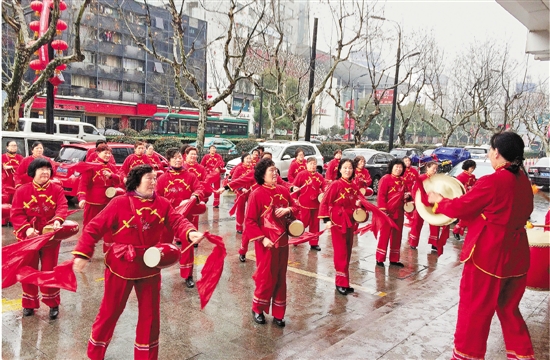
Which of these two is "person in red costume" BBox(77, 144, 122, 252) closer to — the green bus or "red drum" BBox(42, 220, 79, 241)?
"red drum" BBox(42, 220, 79, 241)

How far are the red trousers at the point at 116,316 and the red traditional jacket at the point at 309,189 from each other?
5.08 metres

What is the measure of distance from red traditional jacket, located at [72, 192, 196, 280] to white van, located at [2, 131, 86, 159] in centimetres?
793

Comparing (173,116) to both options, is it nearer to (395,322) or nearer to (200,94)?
(200,94)

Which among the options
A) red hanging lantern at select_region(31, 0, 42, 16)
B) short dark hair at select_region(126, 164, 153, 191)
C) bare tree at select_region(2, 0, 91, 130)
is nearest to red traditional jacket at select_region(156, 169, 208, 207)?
short dark hair at select_region(126, 164, 153, 191)

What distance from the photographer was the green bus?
30.1 meters

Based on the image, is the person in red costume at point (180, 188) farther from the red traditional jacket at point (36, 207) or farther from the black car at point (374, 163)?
the black car at point (374, 163)

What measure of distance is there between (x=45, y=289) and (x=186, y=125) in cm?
2641

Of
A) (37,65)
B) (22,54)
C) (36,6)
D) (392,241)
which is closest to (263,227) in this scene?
(392,241)

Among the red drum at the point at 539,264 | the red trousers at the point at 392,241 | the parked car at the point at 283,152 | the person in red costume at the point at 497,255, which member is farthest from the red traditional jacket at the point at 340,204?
the parked car at the point at 283,152

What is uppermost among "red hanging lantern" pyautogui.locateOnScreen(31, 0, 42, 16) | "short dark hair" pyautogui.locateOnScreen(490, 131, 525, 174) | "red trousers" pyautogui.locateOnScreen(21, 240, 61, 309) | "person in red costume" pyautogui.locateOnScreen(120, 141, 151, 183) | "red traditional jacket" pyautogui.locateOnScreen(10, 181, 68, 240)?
"red hanging lantern" pyautogui.locateOnScreen(31, 0, 42, 16)

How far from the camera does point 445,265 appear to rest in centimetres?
823

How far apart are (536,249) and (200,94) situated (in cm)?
1328

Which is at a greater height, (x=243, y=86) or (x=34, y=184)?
(x=243, y=86)

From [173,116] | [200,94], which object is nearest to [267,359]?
[200,94]
